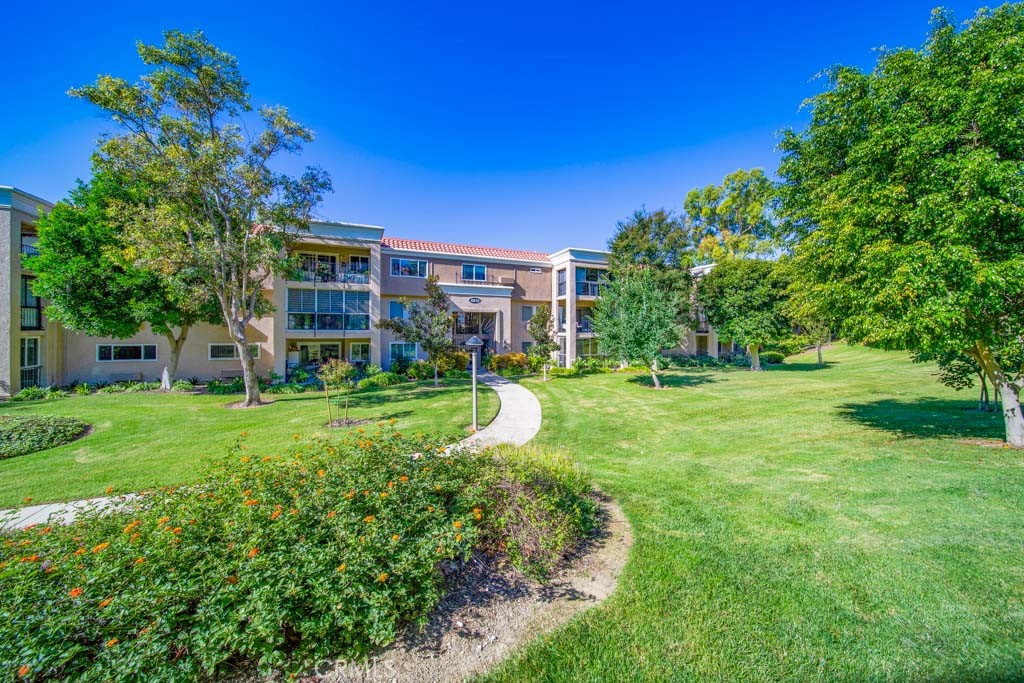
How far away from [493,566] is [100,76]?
19.2 meters

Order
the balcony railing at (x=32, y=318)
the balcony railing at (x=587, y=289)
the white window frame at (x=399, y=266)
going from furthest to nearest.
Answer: the balcony railing at (x=587, y=289), the white window frame at (x=399, y=266), the balcony railing at (x=32, y=318)

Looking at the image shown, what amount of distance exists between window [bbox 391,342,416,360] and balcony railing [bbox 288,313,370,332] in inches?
91.7

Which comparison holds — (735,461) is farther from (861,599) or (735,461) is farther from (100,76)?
(100,76)

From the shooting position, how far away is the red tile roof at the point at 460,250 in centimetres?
2642

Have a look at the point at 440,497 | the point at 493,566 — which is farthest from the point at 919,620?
the point at 440,497

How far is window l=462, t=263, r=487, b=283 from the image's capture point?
89.1ft

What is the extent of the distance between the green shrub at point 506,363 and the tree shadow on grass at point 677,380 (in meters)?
6.76

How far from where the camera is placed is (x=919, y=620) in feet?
11.7

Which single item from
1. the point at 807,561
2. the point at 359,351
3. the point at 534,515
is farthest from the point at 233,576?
the point at 359,351

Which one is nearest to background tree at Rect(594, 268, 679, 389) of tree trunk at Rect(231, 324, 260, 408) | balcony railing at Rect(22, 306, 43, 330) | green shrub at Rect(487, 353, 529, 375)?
green shrub at Rect(487, 353, 529, 375)

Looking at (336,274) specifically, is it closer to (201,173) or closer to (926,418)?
(201,173)

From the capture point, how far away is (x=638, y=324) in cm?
1844

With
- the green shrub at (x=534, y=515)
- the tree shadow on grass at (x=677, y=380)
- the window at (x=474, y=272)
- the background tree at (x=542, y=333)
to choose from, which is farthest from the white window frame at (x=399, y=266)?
the green shrub at (x=534, y=515)

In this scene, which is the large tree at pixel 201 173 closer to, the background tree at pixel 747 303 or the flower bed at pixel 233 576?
the flower bed at pixel 233 576
